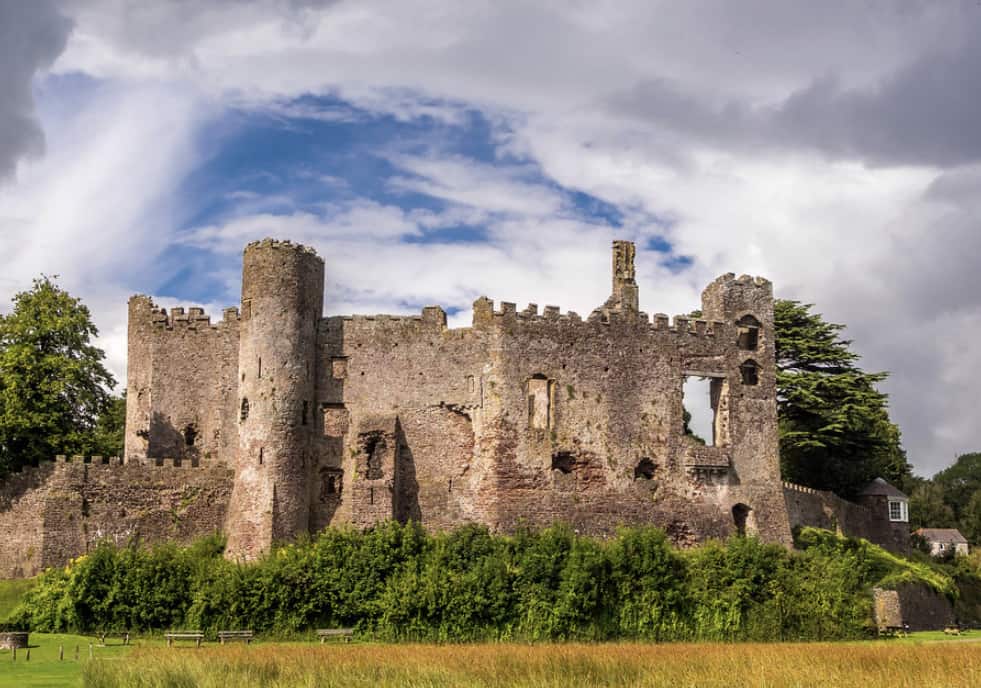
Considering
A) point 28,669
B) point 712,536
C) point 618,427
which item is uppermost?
point 618,427

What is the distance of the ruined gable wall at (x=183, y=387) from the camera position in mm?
51094

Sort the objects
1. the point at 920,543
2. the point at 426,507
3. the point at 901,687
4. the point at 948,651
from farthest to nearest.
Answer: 1. the point at 920,543
2. the point at 426,507
3. the point at 948,651
4. the point at 901,687

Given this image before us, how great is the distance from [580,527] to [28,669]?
68.3 ft

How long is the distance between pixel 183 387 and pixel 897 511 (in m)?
32.7

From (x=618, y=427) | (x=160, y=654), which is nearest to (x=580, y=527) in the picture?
(x=618, y=427)

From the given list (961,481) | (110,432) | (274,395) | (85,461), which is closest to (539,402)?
(274,395)

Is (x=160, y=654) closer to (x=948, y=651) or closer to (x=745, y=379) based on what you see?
(x=948, y=651)

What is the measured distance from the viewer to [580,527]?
49469mm

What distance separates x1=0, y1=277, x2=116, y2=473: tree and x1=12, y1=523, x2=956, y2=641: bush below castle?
5459 millimetres

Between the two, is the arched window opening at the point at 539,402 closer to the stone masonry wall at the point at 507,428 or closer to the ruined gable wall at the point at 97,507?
the stone masonry wall at the point at 507,428

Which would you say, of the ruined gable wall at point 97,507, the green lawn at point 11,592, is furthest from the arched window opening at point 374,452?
the green lawn at point 11,592

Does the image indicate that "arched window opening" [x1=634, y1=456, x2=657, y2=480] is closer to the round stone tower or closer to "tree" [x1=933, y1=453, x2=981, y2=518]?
the round stone tower

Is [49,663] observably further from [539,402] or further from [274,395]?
[539,402]

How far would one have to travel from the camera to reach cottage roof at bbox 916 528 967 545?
97.8m
